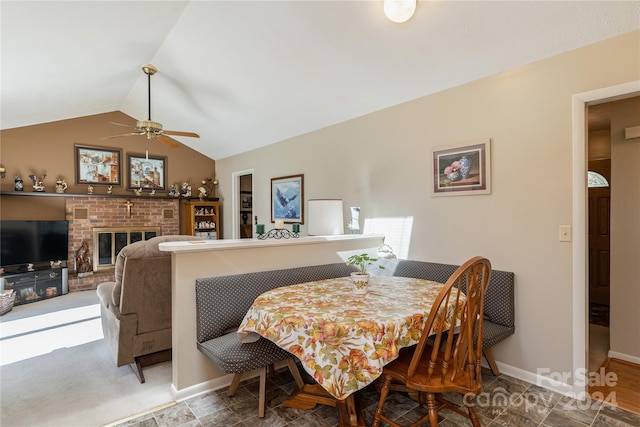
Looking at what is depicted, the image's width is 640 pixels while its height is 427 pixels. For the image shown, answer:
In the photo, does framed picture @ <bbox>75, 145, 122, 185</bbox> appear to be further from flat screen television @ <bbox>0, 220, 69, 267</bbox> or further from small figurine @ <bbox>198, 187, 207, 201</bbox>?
small figurine @ <bbox>198, 187, 207, 201</bbox>

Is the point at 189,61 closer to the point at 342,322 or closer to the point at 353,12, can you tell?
the point at 353,12

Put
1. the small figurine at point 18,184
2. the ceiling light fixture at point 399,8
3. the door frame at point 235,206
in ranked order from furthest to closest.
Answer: the door frame at point 235,206, the small figurine at point 18,184, the ceiling light fixture at point 399,8

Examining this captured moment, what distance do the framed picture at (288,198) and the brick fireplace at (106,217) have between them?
2.53 m

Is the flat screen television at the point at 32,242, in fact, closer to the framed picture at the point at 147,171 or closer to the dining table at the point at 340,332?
the framed picture at the point at 147,171

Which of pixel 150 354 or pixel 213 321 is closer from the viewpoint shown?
pixel 213 321

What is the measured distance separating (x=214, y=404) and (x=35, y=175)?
5.30m

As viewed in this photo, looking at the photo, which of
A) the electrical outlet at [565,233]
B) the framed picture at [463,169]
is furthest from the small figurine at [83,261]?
the electrical outlet at [565,233]

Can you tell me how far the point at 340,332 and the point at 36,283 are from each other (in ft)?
17.4

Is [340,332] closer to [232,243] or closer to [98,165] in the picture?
[232,243]

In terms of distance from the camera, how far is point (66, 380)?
250 cm

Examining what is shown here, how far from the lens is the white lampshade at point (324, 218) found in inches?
130

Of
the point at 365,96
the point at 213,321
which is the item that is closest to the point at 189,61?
the point at 365,96

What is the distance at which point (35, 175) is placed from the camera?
5270 mm

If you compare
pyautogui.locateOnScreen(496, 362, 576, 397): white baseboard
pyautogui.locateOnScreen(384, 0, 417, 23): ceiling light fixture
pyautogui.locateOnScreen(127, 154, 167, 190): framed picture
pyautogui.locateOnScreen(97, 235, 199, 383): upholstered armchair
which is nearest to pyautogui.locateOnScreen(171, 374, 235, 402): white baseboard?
pyautogui.locateOnScreen(97, 235, 199, 383): upholstered armchair
